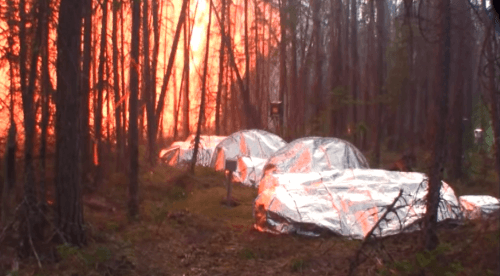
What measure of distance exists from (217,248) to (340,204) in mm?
2695

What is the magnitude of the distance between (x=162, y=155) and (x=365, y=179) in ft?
53.3

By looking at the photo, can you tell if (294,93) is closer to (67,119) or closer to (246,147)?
(246,147)

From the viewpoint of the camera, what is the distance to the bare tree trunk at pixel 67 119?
9.40 metres

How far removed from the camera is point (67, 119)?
9.41 metres

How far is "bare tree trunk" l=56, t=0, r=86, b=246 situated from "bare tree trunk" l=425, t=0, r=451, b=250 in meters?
5.51

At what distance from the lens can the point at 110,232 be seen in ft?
37.8

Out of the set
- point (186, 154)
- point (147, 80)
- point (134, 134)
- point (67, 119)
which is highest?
→ point (147, 80)

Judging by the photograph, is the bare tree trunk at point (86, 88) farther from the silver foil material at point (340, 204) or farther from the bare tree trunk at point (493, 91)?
the bare tree trunk at point (493, 91)

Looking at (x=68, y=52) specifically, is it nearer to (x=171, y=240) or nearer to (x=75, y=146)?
(x=75, y=146)

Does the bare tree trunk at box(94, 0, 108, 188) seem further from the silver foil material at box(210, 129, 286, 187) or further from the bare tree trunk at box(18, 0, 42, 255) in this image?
the silver foil material at box(210, 129, 286, 187)

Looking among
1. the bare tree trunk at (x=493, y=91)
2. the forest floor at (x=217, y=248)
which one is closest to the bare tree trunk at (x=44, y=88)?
the forest floor at (x=217, y=248)

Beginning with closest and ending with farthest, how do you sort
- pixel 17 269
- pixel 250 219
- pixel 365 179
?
pixel 17 269
pixel 365 179
pixel 250 219

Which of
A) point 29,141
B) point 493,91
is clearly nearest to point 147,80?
point 29,141

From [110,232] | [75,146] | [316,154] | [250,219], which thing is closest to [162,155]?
[316,154]
